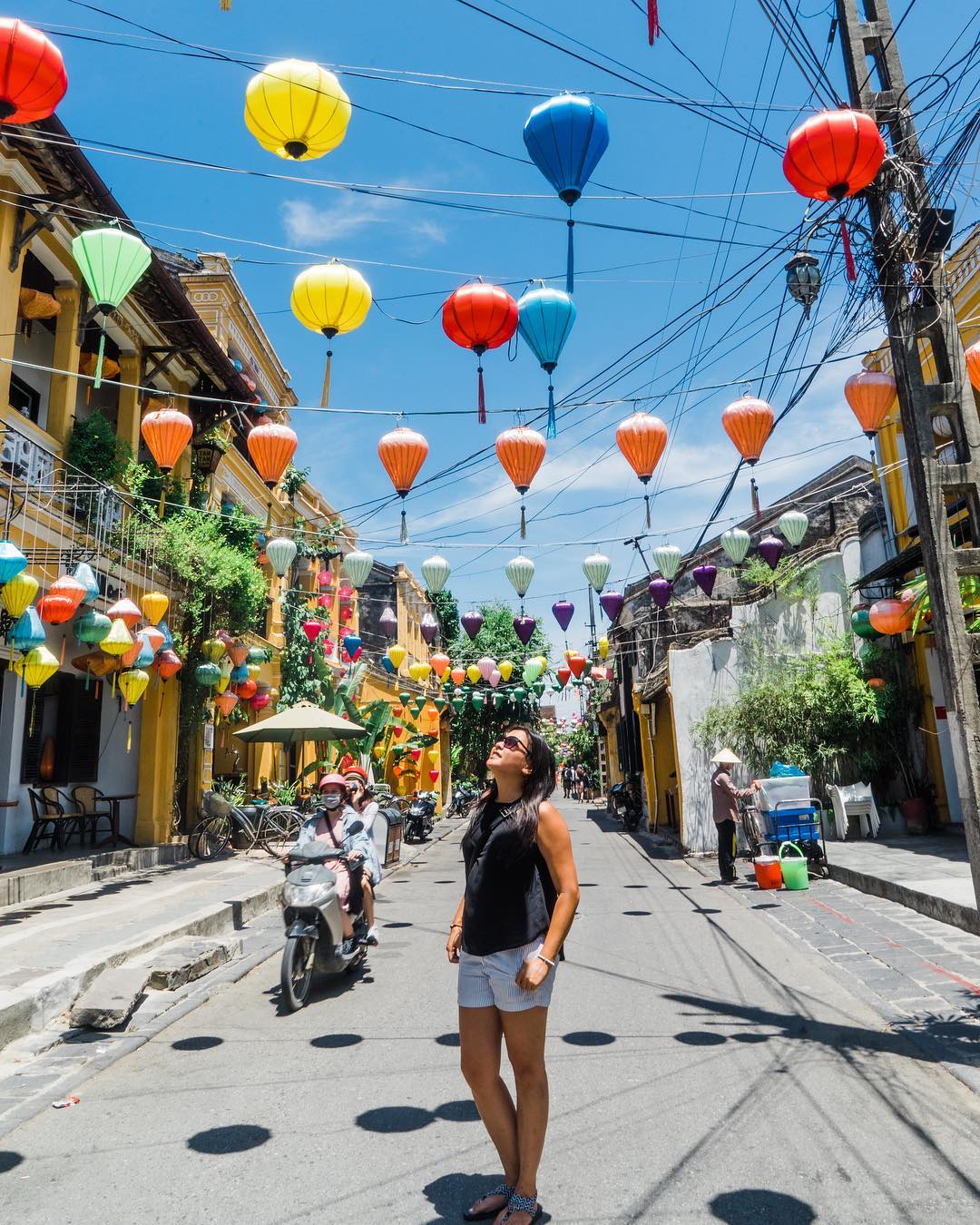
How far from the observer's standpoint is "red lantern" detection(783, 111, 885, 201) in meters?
6.23

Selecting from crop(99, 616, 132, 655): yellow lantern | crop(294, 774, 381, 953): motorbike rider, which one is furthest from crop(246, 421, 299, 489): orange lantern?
crop(294, 774, 381, 953): motorbike rider

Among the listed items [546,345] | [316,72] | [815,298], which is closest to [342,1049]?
[546,345]

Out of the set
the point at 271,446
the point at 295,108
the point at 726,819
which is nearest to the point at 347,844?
the point at 271,446

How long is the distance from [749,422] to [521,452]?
229cm

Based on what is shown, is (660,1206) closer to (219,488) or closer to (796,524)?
(796,524)

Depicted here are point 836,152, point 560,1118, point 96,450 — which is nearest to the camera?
point 560,1118

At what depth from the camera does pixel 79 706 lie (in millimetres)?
15039

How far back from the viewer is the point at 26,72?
5.66 metres

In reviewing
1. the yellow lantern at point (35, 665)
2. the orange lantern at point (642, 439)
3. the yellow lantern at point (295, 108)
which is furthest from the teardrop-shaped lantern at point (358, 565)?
the yellow lantern at point (295, 108)

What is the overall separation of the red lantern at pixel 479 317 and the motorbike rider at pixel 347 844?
383 cm

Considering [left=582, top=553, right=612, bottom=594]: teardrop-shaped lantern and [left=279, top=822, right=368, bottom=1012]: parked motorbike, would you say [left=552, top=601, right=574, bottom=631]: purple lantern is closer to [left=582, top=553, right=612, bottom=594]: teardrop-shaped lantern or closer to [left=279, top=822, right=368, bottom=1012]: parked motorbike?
[left=582, top=553, right=612, bottom=594]: teardrop-shaped lantern

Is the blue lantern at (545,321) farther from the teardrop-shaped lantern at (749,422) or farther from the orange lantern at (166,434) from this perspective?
the orange lantern at (166,434)

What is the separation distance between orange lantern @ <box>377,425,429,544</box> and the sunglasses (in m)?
5.61

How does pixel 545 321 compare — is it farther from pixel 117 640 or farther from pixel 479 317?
pixel 117 640
